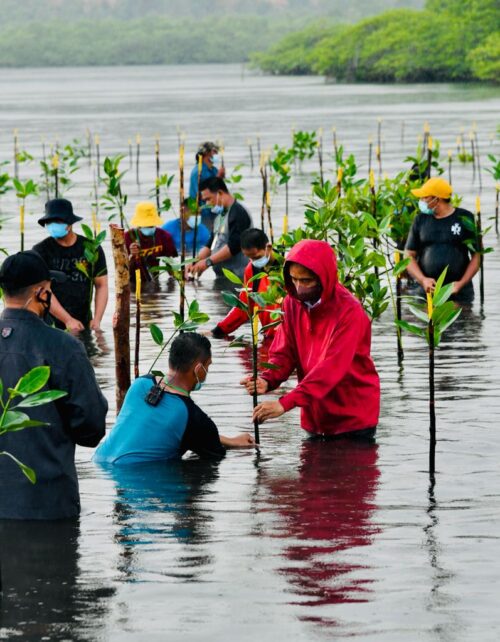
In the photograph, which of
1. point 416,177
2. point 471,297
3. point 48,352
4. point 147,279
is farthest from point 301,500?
point 416,177

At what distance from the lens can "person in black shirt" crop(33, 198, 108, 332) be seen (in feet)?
37.8

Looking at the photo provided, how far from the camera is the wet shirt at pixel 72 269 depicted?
1183cm

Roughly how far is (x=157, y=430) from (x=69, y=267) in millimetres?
3913

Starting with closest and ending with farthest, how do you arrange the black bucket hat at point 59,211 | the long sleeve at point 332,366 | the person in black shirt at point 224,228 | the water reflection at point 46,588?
the water reflection at point 46,588, the long sleeve at point 332,366, the black bucket hat at point 59,211, the person in black shirt at point 224,228

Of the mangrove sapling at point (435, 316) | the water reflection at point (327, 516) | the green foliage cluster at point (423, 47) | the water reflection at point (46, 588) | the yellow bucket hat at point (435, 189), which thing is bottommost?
the water reflection at point (327, 516)

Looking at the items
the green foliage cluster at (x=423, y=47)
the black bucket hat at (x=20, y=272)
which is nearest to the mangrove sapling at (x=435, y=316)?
the black bucket hat at (x=20, y=272)

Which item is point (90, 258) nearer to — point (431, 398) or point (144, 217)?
point (144, 217)

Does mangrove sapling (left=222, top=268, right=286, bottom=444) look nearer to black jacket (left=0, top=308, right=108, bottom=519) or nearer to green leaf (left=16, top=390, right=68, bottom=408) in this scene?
black jacket (left=0, top=308, right=108, bottom=519)

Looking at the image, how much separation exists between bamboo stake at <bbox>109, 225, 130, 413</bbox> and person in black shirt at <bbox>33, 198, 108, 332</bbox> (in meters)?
2.00

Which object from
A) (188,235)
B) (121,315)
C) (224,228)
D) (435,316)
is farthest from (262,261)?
(188,235)

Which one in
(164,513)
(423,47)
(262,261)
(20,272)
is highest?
(423,47)

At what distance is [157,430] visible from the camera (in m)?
8.24

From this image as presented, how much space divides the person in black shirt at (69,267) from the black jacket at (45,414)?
485cm

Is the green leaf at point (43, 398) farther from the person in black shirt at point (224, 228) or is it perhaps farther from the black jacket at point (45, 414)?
the person in black shirt at point (224, 228)
